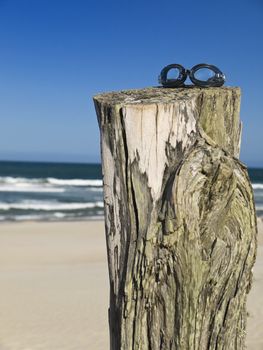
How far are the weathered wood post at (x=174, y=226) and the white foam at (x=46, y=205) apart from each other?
760 inches

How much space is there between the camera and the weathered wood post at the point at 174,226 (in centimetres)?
199

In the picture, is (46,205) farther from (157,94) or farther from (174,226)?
(174,226)

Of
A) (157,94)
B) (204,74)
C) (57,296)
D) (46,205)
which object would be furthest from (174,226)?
(46,205)

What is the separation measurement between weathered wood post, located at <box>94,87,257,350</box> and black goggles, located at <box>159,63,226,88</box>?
19 centimetres

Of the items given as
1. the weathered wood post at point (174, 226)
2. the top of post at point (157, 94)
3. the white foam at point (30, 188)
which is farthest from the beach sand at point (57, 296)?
the white foam at point (30, 188)

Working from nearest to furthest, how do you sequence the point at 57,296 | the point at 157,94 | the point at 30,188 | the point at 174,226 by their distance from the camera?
the point at 174,226 < the point at 157,94 < the point at 57,296 < the point at 30,188

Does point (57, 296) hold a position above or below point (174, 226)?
below

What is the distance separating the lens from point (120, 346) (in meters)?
2.07

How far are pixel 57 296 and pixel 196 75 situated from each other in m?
5.94

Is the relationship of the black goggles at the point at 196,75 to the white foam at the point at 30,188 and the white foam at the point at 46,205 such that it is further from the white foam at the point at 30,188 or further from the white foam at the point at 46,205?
the white foam at the point at 30,188

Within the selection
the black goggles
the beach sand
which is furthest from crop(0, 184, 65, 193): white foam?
the black goggles

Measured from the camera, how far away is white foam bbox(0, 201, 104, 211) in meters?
21.4

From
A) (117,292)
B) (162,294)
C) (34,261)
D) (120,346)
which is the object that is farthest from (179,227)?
(34,261)

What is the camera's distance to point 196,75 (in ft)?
7.77
